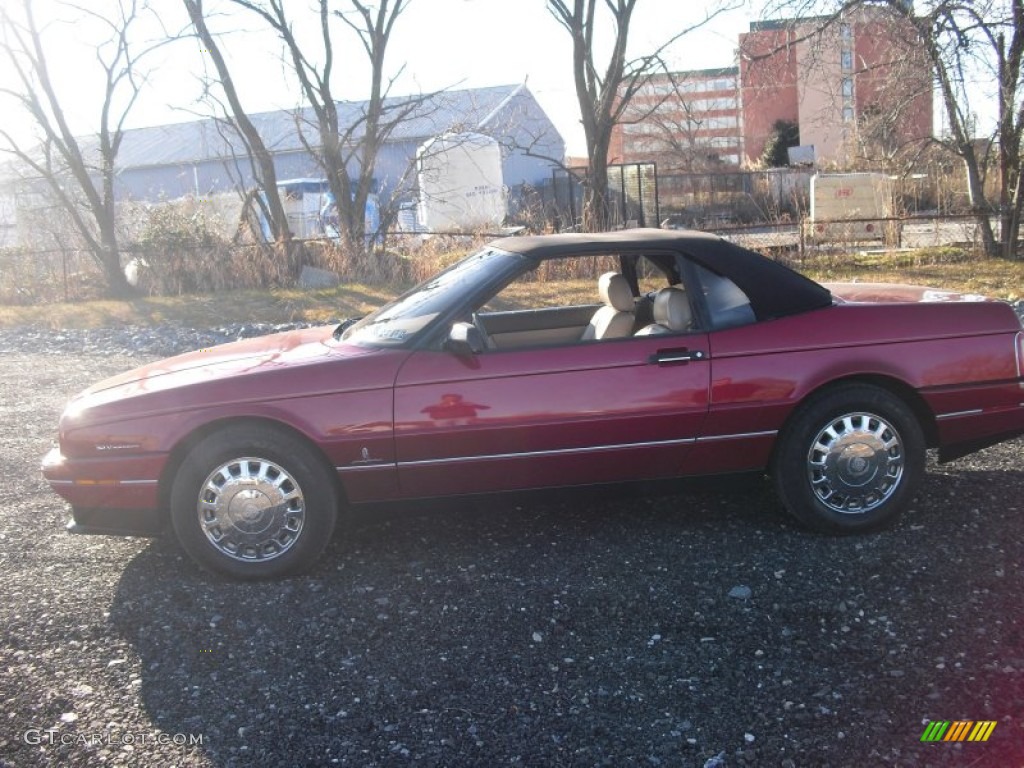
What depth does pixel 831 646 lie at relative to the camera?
342 centimetres

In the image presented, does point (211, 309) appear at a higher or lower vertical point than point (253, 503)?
higher

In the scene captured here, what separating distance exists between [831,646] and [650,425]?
1283mm

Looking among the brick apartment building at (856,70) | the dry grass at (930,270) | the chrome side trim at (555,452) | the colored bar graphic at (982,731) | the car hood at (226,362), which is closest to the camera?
the colored bar graphic at (982,731)

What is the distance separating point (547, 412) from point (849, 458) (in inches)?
57.1

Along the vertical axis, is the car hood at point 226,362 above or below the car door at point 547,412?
above

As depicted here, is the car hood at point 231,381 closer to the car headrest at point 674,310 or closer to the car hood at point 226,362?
the car hood at point 226,362

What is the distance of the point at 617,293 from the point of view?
16.3 feet

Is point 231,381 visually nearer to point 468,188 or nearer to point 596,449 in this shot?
point 596,449

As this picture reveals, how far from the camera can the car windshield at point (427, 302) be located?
14.5ft

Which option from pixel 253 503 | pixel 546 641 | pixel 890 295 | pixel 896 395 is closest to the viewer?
pixel 546 641

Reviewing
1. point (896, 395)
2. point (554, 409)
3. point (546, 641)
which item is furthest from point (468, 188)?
point (546, 641)

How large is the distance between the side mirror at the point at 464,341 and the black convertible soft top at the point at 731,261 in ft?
1.84

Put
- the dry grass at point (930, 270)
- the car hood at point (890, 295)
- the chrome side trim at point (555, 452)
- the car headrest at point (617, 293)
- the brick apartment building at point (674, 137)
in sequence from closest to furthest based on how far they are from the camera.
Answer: the chrome side trim at point (555, 452) → the car hood at point (890, 295) → the car headrest at point (617, 293) → the dry grass at point (930, 270) → the brick apartment building at point (674, 137)
